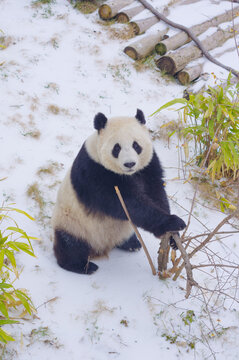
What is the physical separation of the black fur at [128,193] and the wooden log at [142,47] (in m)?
3.11

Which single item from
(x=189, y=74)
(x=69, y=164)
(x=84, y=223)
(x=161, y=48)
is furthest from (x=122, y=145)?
(x=161, y=48)

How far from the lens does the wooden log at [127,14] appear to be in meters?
5.83

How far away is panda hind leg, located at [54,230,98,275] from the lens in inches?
119

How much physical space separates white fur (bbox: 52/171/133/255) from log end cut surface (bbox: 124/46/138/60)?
3.18 meters

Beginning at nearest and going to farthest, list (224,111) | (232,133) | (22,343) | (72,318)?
(22,343)
(72,318)
(224,111)
(232,133)

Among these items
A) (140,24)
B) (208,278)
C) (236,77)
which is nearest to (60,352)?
(208,278)

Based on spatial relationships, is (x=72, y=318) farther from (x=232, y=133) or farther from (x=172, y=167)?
(x=232, y=133)

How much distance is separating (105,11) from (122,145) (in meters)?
4.01

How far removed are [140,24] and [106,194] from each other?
13.0 feet

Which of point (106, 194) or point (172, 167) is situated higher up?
point (106, 194)

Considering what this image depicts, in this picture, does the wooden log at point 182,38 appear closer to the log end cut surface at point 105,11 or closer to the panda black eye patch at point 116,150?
the log end cut surface at point 105,11

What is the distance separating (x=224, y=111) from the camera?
3.71 metres

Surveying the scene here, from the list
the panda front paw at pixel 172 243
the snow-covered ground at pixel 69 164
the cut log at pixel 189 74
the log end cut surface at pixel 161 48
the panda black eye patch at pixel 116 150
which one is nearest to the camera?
the snow-covered ground at pixel 69 164

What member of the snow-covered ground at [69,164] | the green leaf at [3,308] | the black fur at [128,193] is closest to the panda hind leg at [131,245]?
the snow-covered ground at [69,164]
